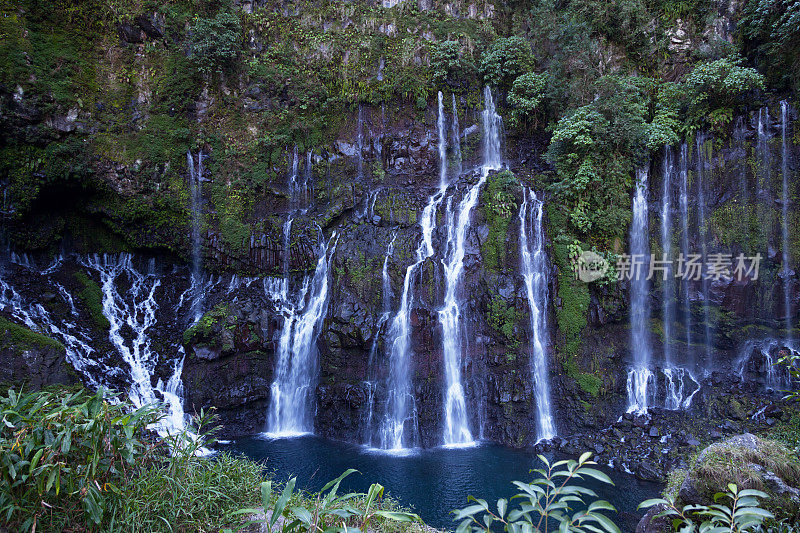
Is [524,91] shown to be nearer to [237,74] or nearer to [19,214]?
[237,74]

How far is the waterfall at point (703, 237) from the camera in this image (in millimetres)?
11945

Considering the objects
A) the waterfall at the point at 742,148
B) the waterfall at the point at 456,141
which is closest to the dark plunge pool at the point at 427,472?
the waterfall at the point at 742,148

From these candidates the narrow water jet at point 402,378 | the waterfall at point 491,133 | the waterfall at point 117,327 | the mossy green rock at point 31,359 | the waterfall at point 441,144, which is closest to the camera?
the mossy green rock at point 31,359

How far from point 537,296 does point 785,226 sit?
6.97m

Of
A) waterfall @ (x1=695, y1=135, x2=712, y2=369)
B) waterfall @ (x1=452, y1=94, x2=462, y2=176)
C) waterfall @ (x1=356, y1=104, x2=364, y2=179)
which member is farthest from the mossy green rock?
waterfall @ (x1=695, y1=135, x2=712, y2=369)

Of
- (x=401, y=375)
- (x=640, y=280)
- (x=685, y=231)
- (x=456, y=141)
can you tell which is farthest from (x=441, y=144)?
(x=401, y=375)

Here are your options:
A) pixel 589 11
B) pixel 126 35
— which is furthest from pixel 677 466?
pixel 126 35

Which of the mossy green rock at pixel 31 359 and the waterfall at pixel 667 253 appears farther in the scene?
the waterfall at pixel 667 253

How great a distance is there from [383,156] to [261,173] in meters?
4.50

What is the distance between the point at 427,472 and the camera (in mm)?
9219

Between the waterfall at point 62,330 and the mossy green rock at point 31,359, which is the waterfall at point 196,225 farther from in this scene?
the mossy green rock at point 31,359

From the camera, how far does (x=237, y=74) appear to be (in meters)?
15.6

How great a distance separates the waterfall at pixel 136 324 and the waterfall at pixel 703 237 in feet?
49.2

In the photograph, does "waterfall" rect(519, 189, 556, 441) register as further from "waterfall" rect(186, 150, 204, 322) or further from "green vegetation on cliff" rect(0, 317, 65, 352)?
"green vegetation on cliff" rect(0, 317, 65, 352)
